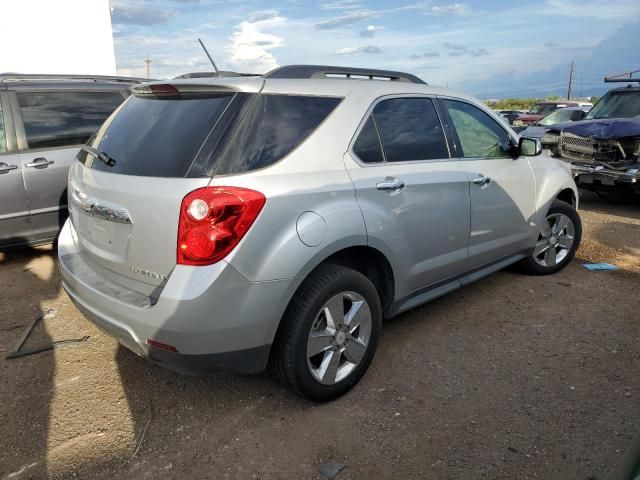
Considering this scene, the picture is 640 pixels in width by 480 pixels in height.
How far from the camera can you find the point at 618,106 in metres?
8.86

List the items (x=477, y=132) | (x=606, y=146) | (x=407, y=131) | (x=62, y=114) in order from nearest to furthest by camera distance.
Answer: (x=407, y=131) < (x=477, y=132) < (x=62, y=114) < (x=606, y=146)

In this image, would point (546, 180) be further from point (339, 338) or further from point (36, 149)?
point (36, 149)

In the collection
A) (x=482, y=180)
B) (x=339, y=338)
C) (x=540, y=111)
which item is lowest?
(x=540, y=111)

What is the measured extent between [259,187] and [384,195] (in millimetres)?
851

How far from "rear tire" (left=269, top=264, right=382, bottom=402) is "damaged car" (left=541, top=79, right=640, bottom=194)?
5977mm

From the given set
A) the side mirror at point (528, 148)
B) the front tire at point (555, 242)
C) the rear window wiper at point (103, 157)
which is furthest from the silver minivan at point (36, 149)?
the front tire at point (555, 242)

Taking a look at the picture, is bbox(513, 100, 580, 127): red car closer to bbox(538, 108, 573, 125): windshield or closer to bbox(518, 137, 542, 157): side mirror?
bbox(538, 108, 573, 125): windshield

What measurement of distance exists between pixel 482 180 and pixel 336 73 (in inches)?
52.6

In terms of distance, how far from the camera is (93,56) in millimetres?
15227

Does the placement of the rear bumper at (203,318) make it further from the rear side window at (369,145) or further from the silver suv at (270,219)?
the rear side window at (369,145)

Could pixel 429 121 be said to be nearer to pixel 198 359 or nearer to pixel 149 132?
pixel 149 132

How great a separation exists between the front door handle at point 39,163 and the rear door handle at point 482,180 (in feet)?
13.1

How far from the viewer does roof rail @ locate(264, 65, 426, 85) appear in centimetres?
287

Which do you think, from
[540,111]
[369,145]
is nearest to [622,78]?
[369,145]
